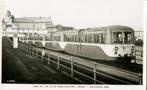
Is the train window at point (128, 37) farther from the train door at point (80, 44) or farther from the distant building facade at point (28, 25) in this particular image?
the distant building facade at point (28, 25)

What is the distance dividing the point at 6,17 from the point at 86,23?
38 cm

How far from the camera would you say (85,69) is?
115 centimetres

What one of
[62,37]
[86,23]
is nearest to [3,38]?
[62,37]

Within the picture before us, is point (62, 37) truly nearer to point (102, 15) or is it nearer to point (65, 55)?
point (65, 55)

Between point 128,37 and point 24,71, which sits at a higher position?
point 128,37

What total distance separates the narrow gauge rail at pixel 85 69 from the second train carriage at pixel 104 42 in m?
0.04

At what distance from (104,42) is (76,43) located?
0.13m

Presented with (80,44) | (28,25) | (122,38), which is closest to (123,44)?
(122,38)

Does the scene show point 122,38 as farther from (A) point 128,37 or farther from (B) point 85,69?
(B) point 85,69

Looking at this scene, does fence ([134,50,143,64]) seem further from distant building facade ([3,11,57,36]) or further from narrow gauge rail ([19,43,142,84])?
distant building facade ([3,11,57,36])

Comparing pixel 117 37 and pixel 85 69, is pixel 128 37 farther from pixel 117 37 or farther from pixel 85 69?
pixel 85 69

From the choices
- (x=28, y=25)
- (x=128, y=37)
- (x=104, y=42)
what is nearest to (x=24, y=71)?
(x=28, y=25)

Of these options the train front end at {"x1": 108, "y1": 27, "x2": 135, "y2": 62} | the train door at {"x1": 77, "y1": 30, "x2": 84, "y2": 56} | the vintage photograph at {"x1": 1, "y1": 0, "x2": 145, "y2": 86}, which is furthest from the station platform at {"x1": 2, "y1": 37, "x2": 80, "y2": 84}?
the train front end at {"x1": 108, "y1": 27, "x2": 135, "y2": 62}

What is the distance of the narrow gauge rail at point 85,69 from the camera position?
112cm
